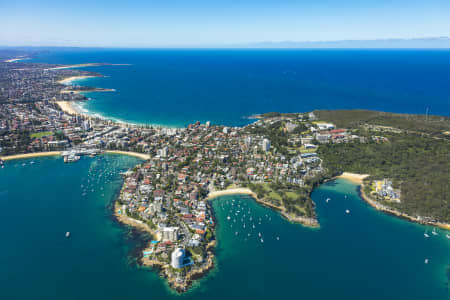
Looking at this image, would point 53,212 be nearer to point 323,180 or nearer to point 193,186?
point 193,186

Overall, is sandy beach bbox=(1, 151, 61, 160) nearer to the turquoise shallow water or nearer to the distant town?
the distant town

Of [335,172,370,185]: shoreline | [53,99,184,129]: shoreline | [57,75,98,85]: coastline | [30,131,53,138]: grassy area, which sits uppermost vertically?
[57,75,98,85]: coastline

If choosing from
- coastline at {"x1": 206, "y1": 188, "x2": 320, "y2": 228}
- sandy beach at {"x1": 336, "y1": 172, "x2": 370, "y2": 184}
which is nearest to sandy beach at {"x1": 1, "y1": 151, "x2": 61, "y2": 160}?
coastline at {"x1": 206, "y1": 188, "x2": 320, "y2": 228}

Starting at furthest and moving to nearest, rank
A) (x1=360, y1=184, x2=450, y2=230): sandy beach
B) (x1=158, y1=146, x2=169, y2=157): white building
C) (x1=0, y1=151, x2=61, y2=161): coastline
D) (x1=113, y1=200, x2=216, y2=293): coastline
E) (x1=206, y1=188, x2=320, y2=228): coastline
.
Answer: (x1=0, y1=151, x2=61, y2=161): coastline, (x1=158, y1=146, x2=169, y2=157): white building, (x1=206, y1=188, x2=320, y2=228): coastline, (x1=360, y1=184, x2=450, y2=230): sandy beach, (x1=113, y1=200, x2=216, y2=293): coastline

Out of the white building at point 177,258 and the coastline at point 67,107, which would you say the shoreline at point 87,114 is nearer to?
the coastline at point 67,107

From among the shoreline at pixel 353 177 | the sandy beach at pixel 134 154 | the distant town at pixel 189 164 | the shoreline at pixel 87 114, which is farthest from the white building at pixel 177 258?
the shoreline at pixel 87 114

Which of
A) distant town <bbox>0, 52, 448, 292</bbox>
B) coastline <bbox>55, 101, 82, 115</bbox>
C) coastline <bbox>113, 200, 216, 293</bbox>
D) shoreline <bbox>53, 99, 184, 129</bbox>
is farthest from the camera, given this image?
coastline <bbox>55, 101, 82, 115</bbox>
